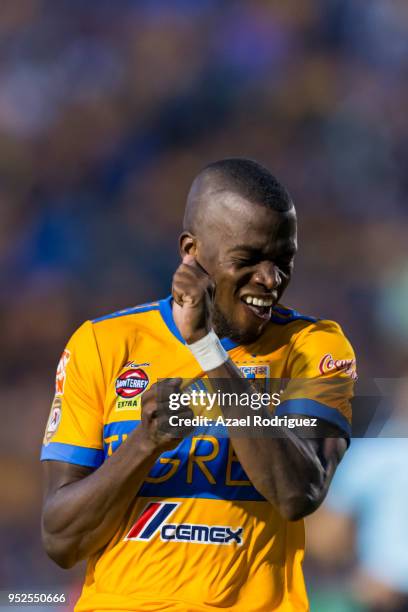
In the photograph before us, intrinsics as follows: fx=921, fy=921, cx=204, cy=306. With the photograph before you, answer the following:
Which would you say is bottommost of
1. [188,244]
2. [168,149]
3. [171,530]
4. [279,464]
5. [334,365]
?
[171,530]

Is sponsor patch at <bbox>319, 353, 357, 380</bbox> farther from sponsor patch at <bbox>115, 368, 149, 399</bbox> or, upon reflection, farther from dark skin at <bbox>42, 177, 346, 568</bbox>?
sponsor patch at <bbox>115, 368, 149, 399</bbox>

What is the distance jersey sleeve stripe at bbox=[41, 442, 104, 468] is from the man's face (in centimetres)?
39

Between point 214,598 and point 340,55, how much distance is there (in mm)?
4682

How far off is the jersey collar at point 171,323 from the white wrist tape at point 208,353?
11.9 inches

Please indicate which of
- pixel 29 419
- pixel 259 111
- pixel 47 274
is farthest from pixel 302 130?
pixel 29 419

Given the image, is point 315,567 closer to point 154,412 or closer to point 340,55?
point 154,412

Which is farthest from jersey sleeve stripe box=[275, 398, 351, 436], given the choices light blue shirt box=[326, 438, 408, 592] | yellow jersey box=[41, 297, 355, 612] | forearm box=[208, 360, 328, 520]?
light blue shirt box=[326, 438, 408, 592]

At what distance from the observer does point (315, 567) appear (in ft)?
13.7

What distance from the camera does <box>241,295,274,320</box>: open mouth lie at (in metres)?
1.93

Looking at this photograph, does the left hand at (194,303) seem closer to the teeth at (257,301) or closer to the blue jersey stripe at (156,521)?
the teeth at (257,301)

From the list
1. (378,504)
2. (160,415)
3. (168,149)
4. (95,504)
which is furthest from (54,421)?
(168,149)

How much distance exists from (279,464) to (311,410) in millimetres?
232

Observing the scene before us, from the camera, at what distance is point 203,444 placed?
1.91m

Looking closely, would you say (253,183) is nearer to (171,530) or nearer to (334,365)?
(334,365)
